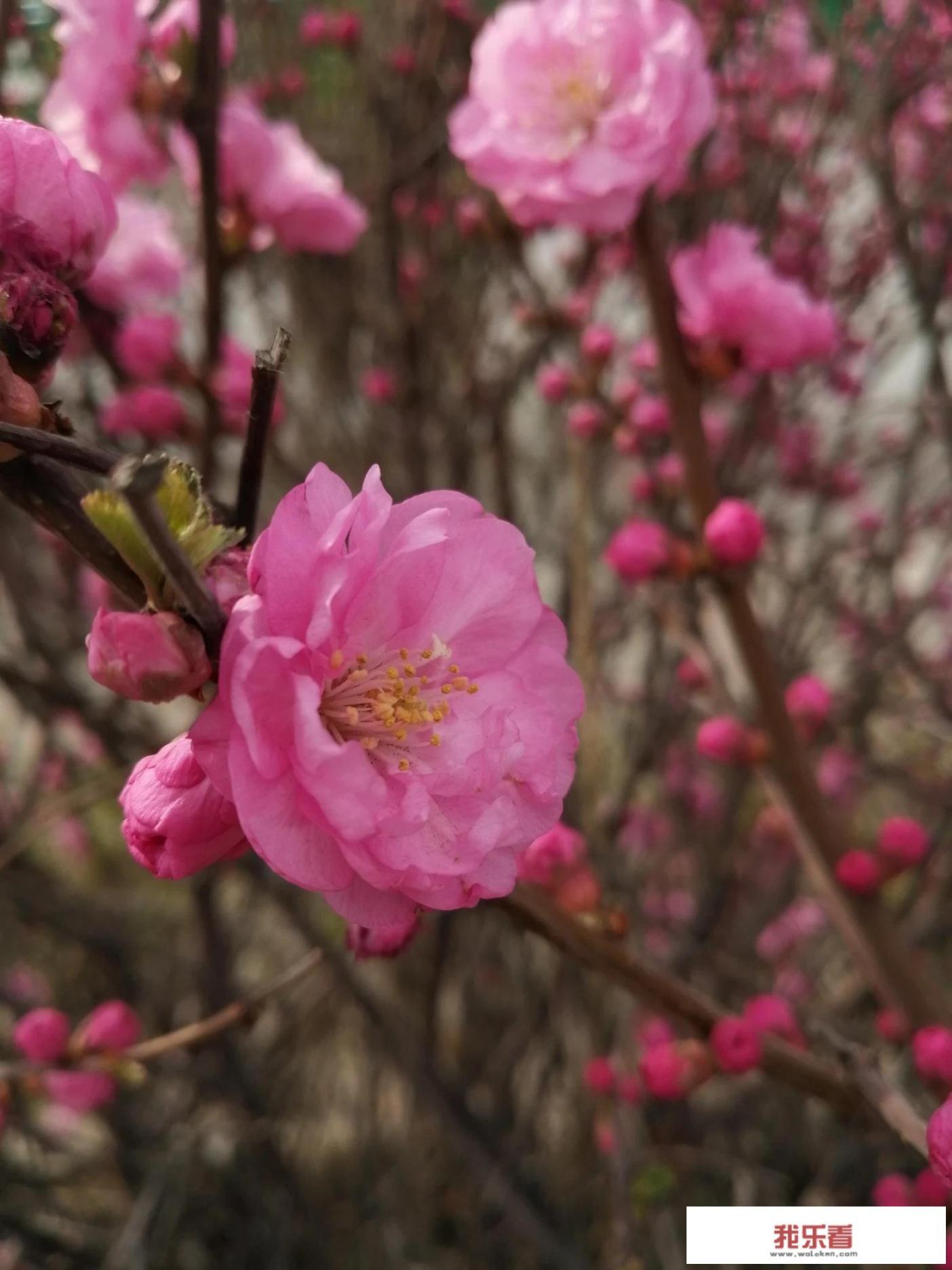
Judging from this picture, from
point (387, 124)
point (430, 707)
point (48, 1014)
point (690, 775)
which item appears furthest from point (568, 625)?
point (430, 707)

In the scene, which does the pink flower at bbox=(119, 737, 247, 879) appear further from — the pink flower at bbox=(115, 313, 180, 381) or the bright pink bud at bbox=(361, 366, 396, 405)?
the bright pink bud at bbox=(361, 366, 396, 405)

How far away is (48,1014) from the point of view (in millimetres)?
968

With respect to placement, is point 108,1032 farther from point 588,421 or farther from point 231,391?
point 588,421

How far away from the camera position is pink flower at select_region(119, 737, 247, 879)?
0.46 m

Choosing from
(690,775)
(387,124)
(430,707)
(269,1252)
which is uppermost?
(387,124)

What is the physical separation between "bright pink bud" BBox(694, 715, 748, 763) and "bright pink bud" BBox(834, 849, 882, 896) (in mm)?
149

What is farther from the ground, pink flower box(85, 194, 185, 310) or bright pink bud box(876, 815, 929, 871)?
Result: pink flower box(85, 194, 185, 310)

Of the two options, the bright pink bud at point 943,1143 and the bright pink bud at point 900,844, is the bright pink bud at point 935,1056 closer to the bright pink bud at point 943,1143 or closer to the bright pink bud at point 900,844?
the bright pink bud at point 900,844

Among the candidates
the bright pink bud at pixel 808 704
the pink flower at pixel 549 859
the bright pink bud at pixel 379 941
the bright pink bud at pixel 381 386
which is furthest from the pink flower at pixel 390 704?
the bright pink bud at pixel 381 386

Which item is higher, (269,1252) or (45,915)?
(45,915)

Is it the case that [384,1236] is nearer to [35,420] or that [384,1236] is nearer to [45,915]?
[45,915]

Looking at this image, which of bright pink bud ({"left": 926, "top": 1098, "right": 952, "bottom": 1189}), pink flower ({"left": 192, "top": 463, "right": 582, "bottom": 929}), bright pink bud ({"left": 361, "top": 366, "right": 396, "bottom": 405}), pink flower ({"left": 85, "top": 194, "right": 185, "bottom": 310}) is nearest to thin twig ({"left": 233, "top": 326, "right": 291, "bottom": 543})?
pink flower ({"left": 192, "top": 463, "right": 582, "bottom": 929})

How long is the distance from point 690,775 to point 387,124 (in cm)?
163

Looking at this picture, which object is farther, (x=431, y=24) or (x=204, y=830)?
(x=431, y=24)
